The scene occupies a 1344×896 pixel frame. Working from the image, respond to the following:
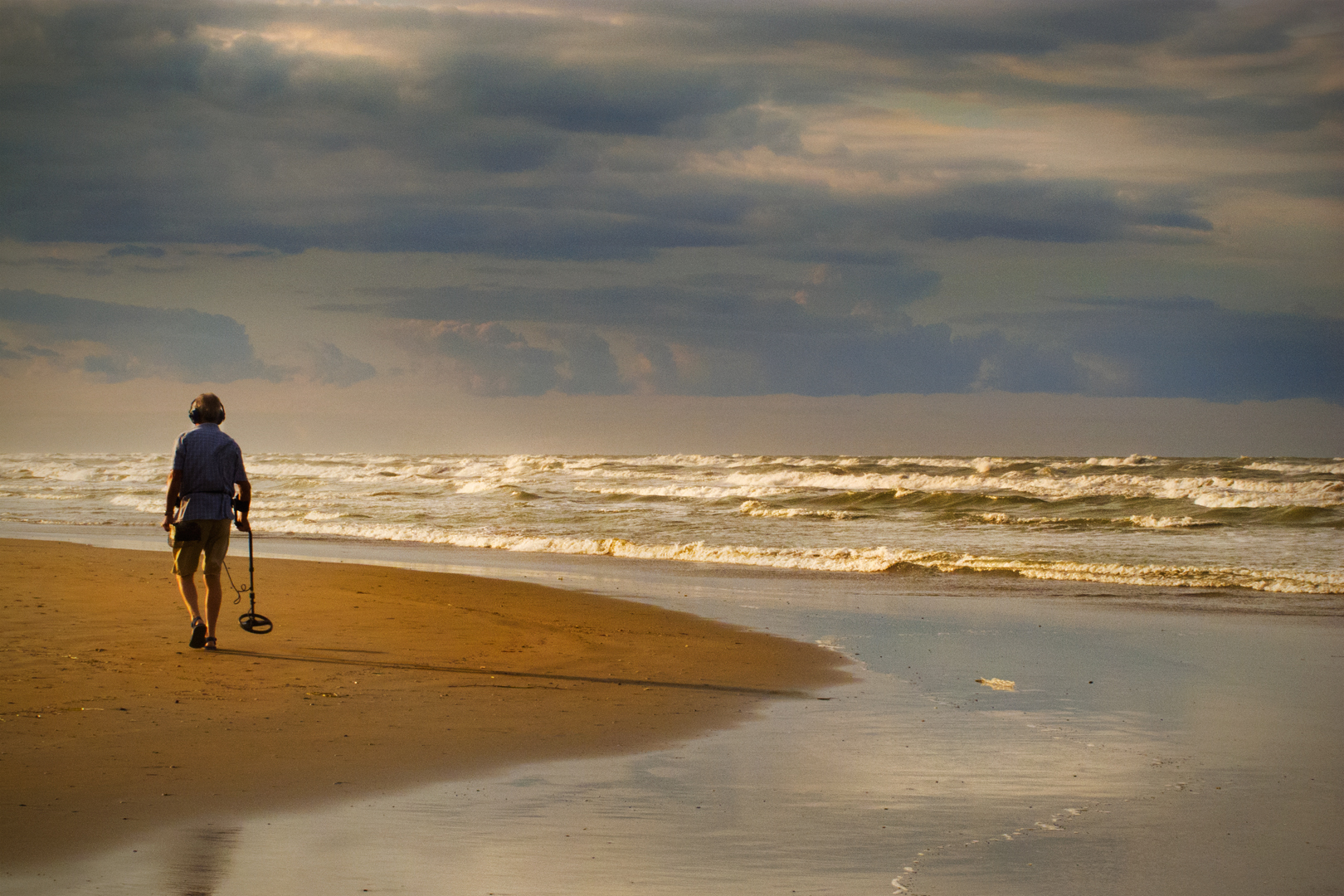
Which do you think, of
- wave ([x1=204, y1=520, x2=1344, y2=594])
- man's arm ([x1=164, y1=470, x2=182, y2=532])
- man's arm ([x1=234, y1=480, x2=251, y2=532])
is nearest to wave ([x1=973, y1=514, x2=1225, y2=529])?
wave ([x1=204, y1=520, x2=1344, y2=594])

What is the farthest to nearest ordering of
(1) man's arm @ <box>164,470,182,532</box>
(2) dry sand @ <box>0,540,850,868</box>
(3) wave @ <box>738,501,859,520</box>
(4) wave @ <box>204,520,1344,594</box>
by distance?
(3) wave @ <box>738,501,859,520</box> → (4) wave @ <box>204,520,1344,594</box> → (1) man's arm @ <box>164,470,182,532</box> → (2) dry sand @ <box>0,540,850,868</box>

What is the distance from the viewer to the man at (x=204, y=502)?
834 centimetres

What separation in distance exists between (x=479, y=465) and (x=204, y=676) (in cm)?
5369

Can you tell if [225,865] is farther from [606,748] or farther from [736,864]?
[606,748]

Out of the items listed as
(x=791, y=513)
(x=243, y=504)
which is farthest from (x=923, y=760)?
(x=791, y=513)

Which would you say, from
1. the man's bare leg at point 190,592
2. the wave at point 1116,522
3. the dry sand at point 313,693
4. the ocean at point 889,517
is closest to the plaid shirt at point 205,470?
the man's bare leg at point 190,592

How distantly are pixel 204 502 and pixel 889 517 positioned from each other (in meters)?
21.9

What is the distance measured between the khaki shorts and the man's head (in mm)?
762

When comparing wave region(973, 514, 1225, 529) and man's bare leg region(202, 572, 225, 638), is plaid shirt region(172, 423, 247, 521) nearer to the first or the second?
man's bare leg region(202, 572, 225, 638)

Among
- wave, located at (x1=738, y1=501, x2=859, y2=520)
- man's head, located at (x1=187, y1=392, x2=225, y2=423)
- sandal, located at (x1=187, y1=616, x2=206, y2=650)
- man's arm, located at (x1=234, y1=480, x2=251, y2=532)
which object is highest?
man's head, located at (x1=187, y1=392, x2=225, y2=423)

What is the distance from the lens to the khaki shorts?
8406 mm

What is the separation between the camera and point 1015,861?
440 cm

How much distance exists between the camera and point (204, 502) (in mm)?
8398

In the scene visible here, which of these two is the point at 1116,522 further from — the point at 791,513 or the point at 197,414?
the point at 197,414
